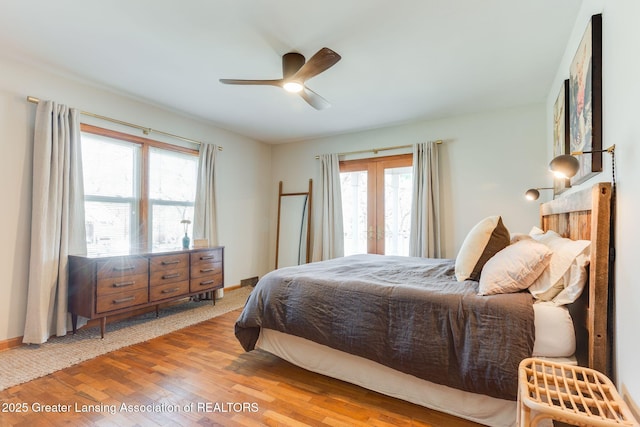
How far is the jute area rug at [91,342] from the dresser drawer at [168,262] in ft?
1.94

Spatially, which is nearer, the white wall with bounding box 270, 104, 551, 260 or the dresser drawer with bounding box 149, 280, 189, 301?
the dresser drawer with bounding box 149, 280, 189, 301

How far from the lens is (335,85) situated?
3.11 m

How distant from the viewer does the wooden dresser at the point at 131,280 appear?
109 inches

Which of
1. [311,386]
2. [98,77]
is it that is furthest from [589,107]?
[98,77]

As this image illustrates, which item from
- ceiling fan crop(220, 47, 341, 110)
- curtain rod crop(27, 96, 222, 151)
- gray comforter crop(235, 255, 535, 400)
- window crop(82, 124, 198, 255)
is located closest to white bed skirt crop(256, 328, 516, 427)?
gray comforter crop(235, 255, 535, 400)

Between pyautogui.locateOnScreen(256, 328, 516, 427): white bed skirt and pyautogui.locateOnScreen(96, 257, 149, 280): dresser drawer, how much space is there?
1.58 m

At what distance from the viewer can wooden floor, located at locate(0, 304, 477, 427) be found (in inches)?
66.8

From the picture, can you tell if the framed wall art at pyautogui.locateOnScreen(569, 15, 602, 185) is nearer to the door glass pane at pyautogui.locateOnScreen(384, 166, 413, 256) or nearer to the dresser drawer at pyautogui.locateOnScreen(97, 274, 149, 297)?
the door glass pane at pyautogui.locateOnScreen(384, 166, 413, 256)

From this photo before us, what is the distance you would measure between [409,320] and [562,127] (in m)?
2.09

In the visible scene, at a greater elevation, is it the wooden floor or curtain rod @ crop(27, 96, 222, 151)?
curtain rod @ crop(27, 96, 222, 151)

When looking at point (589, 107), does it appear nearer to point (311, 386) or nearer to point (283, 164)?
point (311, 386)

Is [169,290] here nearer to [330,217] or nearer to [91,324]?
[91,324]

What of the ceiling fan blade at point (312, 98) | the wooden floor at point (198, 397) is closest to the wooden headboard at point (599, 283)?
the wooden floor at point (198, 397)

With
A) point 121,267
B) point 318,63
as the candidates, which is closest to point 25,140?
point 121,267
